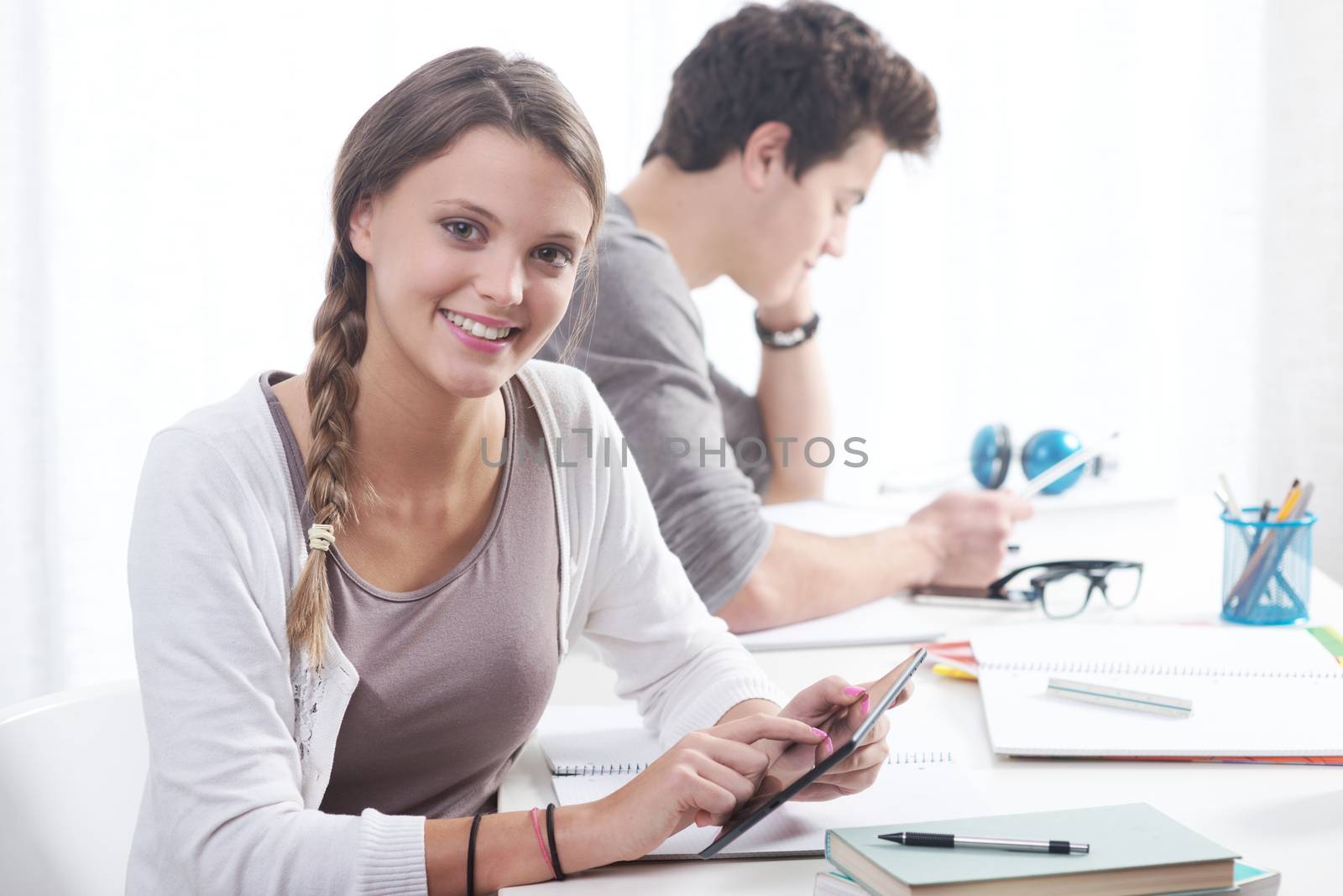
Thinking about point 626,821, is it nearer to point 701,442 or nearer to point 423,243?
point 423,243

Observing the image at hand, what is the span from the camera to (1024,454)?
191cm

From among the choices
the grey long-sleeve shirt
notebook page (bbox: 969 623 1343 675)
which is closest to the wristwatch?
the grey long-sleeve shirt

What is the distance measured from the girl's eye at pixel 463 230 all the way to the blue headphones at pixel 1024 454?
47.4 inches

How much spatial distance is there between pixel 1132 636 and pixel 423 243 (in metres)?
0.77

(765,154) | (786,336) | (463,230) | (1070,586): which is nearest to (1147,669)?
(1070,586)

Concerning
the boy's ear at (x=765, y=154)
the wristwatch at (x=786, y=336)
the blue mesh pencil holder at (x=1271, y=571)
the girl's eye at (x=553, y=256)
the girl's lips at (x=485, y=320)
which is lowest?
the blue mesh pencil holder at (x=1271, y=571)

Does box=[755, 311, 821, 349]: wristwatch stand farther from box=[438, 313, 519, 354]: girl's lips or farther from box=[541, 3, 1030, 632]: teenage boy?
box=[438, 313, 519, 354]: girl's lips

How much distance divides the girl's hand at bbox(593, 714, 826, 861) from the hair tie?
251 mm

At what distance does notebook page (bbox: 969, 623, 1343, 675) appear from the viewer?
42.4 inches

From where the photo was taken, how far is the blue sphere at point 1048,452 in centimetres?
188

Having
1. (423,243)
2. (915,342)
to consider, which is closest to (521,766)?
(423,243)

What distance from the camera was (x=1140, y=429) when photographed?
8.79 feet

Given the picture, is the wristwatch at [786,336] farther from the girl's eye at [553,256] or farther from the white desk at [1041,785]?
the girl's eye at [553,256]

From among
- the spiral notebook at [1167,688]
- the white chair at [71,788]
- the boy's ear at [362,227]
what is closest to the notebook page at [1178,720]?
the spiral notebook at [1167,688]
